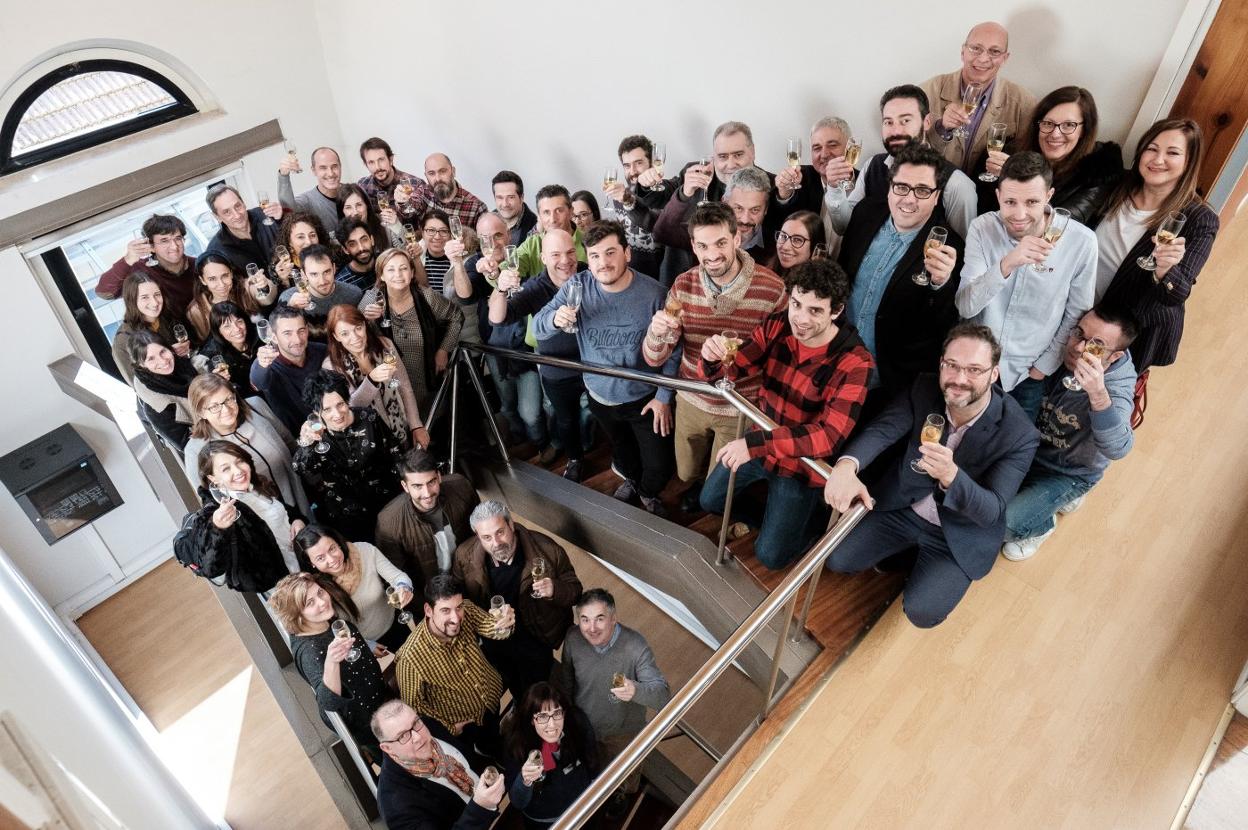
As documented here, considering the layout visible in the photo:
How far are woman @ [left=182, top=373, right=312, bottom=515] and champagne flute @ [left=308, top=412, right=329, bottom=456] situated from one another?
24 cm

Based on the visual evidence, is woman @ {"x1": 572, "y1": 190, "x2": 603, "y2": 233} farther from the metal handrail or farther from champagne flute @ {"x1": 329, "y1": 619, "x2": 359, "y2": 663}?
the metal handrail

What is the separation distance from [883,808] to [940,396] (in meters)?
1.38

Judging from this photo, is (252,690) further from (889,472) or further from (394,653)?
(889,472)

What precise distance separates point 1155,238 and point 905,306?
85 cm

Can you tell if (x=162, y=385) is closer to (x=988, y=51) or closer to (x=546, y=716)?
(x=546, y=716)

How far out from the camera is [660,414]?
345cm

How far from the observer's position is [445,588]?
10.7ft

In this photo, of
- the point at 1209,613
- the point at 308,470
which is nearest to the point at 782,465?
the point at 1209,613

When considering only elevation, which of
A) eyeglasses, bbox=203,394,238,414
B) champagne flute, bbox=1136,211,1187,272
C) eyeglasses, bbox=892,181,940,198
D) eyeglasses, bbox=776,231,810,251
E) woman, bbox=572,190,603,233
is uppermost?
eyeglasses, bbox=892,181,940,198

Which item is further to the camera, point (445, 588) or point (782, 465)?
point (445, 588)

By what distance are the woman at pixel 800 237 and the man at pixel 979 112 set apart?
0.75m

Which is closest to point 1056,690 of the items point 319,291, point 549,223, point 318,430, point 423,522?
point 423,522

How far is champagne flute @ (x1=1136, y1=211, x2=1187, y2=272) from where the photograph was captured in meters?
2.74

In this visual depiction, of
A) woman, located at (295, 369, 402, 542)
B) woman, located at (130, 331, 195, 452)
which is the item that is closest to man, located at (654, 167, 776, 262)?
woman, located at (295, 369, 402, 542)
